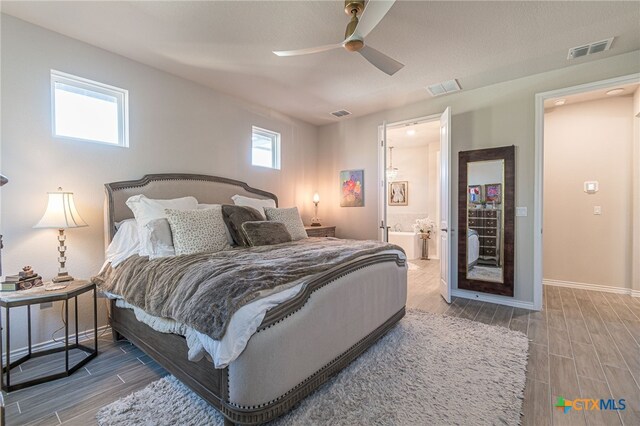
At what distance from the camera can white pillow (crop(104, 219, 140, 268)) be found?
2.51 m

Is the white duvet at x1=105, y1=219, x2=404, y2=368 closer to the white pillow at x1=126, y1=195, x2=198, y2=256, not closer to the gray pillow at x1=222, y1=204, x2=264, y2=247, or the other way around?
the white pillow at x1=126, y1=195, x2=198, y2=256

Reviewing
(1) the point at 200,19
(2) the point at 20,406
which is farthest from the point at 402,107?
(2) the point at 20,406

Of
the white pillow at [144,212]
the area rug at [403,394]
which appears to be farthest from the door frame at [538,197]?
the white pillow at [144,212]

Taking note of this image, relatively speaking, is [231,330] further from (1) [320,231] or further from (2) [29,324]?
(1) [320,231]

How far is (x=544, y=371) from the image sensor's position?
2.09 m

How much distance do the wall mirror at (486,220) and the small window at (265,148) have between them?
2.73m

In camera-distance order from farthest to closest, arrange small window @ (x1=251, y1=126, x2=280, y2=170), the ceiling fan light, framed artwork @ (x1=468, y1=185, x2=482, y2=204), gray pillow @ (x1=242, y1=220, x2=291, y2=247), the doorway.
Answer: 1. the doorway
2. small window @ (x1=251, y1=126, x2=280, y2=170)
3. framed artwork @ (x1=468, y1=185, x2=482, y2=204)
4. gray pillow @ (x1=242, y1=220, x2=291, y2=247)
5. the ceiling fan light

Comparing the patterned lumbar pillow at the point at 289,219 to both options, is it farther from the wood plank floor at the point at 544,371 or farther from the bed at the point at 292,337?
the wood plank floor at the point at 544,371

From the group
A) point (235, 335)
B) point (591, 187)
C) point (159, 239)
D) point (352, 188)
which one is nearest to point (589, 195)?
point (591, 187)

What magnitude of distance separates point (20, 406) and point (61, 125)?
222 cm

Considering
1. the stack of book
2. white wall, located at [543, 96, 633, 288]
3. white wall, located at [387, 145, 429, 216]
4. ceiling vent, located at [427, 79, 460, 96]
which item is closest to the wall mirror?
ceiling vent, located at [427, 79, 460, 96]

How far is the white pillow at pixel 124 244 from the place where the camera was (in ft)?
8.22

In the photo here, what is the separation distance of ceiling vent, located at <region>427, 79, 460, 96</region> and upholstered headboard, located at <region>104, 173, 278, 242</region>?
270 centimetres

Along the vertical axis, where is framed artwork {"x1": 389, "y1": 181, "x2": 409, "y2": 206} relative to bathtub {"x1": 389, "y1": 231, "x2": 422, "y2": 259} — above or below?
above
